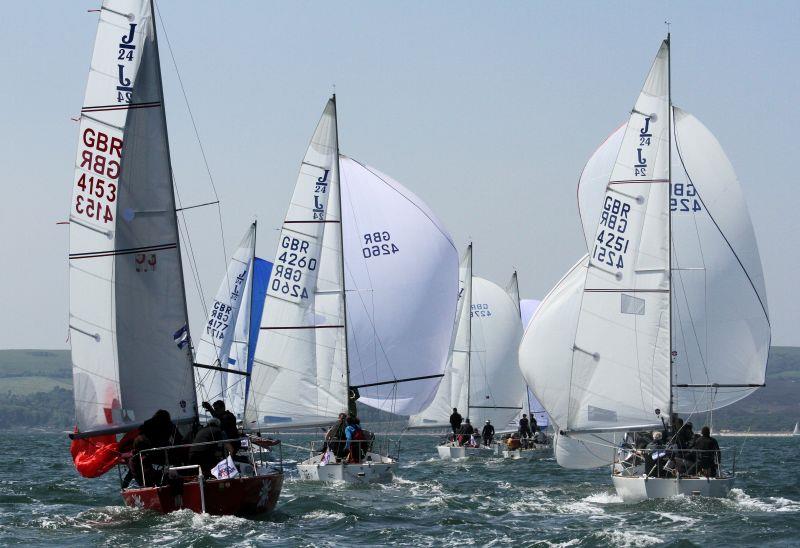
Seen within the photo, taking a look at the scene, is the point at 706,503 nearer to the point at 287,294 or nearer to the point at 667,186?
the point at 667,186

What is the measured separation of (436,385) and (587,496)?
21.2 ft

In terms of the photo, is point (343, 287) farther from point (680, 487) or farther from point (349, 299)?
point (680, 487)

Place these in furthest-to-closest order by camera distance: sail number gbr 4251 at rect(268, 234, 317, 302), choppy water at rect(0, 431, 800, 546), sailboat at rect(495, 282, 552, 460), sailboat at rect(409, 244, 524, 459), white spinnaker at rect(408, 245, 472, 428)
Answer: sailboat at rect(409, 244, 524, 459) → white spinnaker at rect(408, 245, 472, 428) → sailboat at rect(495, 282, 552, 460) → sail number gbr 4251 at rect(268, 234, 317, 302) → choppy water at rect(0, 431, 800, 546)

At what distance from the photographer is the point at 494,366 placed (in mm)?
48562

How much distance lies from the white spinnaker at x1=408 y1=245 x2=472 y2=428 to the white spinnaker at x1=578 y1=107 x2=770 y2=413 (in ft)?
75.5

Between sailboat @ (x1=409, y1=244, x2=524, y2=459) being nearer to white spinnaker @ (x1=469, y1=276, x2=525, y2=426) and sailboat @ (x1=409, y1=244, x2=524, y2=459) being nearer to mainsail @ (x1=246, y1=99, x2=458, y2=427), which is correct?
white spinnaker @ (x1=469, y1=276, x2=525, y2=426)

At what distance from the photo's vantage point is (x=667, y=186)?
24.2 meters

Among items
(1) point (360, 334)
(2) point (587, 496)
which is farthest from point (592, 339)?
(1) point (360, 334)

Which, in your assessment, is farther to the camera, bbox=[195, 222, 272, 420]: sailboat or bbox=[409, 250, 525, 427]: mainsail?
bbox=[409, 250, 525, 427]: mainsail

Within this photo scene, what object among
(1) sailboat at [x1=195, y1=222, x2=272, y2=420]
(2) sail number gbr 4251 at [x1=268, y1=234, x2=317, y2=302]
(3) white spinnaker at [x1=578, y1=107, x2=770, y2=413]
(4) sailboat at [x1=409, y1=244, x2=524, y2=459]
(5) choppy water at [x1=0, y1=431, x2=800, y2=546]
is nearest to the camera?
(5) choppy water at [x1=0, y1=431, x2=800, y2=546]

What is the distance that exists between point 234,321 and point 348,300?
11.9 metres

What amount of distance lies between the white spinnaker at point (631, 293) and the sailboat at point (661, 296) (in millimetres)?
18

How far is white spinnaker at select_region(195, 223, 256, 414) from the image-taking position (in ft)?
136

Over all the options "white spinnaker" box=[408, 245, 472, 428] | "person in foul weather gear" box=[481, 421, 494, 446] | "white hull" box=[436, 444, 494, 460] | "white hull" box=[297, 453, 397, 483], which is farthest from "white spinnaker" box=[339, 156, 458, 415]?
"white spinnaker" box=[408, 245, 472, 428]
